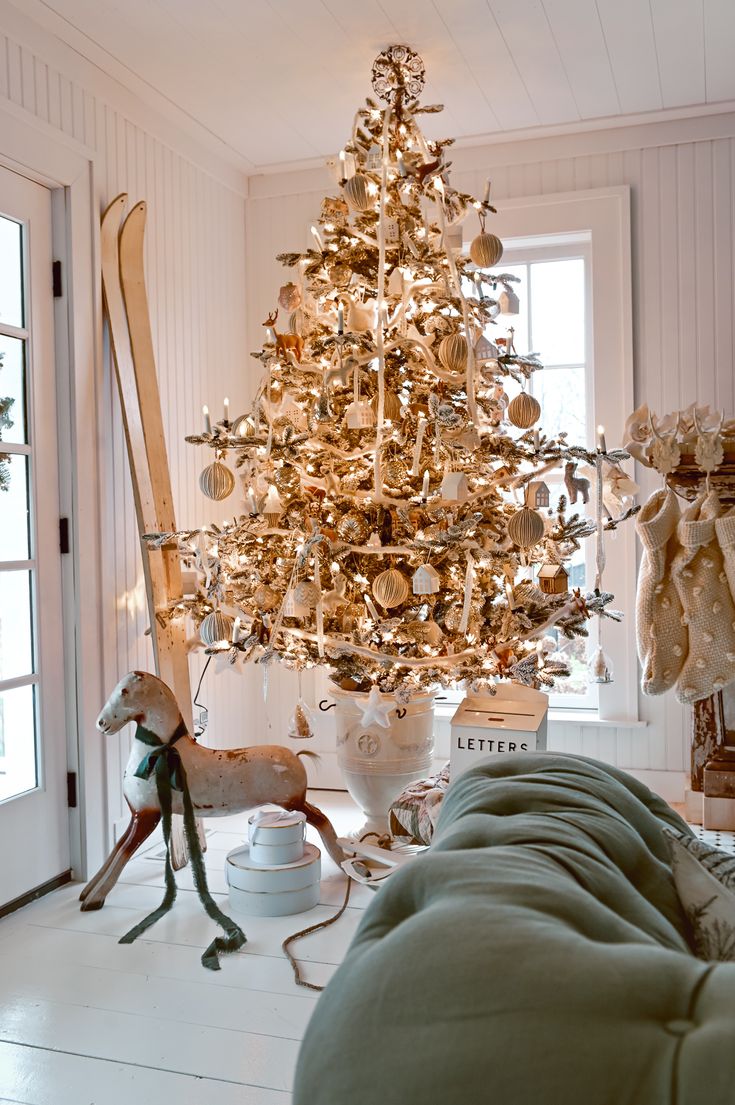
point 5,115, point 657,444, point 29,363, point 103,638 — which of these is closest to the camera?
point 657,444

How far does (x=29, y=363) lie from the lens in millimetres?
2807

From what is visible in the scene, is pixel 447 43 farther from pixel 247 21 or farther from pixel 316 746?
pixel 316 746

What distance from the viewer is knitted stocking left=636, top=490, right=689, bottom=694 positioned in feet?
7.64

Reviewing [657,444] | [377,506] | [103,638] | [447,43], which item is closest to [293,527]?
[377,506]

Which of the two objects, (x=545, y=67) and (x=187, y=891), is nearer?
(x=187, y=891)

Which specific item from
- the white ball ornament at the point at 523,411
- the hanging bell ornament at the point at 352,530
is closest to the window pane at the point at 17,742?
the hanging bell ornament at the point at 352,530

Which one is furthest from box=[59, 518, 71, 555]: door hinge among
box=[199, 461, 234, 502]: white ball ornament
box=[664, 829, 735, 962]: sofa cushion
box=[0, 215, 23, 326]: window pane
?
box=[664, 829, 735, 962]: sofa cushion

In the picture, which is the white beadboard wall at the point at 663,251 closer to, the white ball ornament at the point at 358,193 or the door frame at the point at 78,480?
the white ball ornament at the point at 358,193

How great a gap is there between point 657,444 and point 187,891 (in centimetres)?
188

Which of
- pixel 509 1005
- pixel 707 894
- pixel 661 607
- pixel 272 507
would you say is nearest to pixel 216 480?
pixel 272 507

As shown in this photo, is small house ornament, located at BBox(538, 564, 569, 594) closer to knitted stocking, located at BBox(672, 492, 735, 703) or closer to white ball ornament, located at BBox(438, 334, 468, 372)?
knitted stocking, located at BBox(672, 492, 735, 703)

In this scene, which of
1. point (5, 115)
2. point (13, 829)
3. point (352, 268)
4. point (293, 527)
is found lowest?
point (13, 829)

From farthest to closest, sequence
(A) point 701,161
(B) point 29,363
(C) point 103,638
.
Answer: (A) point 701,161, (C) point 103,638, (B) point 29,363

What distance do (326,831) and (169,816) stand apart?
19.2 inches
